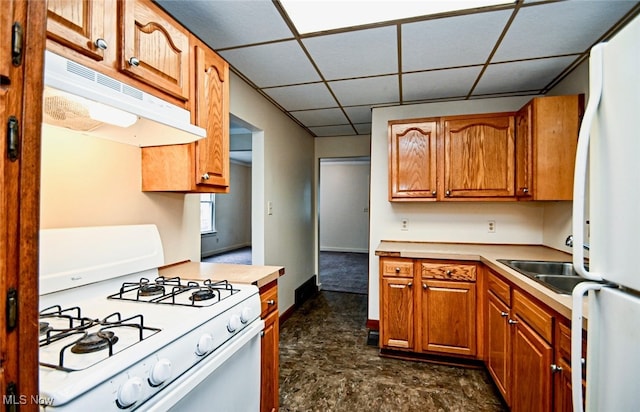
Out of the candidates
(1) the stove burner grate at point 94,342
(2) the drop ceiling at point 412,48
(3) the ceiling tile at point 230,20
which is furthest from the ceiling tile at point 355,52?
(1) the stove burner grate at point 94,342

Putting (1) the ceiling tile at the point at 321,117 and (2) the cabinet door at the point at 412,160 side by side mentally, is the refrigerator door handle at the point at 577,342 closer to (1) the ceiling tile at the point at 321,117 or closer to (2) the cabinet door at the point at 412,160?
(2) the cabinet door at the point at 412,160

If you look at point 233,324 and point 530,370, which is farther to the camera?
point 530,370

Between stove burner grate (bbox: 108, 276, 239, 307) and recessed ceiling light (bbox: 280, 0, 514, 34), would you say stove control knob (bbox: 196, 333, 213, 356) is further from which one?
recessed ceiling light (bbox: 280, 0, 514, 34)

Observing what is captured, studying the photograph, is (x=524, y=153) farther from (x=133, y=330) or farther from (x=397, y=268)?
(x=133, y=330)

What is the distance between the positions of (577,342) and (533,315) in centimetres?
71

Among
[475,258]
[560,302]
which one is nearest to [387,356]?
[475,258]

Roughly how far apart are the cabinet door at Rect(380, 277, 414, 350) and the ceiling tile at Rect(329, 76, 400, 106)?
1561 mm

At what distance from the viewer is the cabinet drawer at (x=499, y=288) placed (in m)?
1.78

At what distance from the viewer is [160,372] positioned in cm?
78

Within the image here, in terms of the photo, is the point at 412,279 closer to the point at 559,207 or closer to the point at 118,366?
the point at 559,207

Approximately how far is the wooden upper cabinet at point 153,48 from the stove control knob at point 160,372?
106 cm

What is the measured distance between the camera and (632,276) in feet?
2.19

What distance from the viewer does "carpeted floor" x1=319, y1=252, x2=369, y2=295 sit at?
4598mm

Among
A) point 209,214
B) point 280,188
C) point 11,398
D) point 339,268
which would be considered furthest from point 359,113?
point 209,214
